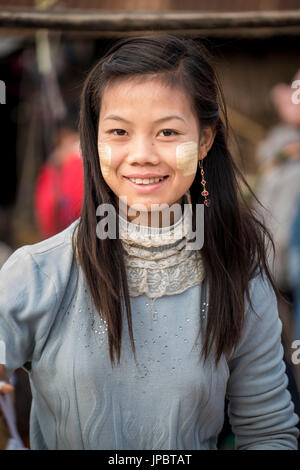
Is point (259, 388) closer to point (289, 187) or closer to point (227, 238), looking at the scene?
point (227, 238)

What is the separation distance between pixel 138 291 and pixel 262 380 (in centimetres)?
43

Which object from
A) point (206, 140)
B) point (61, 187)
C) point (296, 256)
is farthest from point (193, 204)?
point (61, 187)

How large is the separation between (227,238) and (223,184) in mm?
151

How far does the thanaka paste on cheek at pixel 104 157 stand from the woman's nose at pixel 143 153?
0.06 metres

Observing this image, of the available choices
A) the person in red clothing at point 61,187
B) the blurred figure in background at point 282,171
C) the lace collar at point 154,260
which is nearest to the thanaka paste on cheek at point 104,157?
the lace collar at point 154,260

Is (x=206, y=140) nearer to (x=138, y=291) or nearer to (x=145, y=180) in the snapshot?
(x=145, y=180)

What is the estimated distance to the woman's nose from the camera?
4.04 ft

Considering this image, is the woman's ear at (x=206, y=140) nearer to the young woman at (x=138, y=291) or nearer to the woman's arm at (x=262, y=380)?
the young woman at (x=138, y=291)

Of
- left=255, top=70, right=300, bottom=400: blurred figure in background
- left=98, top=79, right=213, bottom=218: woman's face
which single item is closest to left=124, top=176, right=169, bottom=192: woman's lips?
left=98, top=79, right=213, bottom=218: woman's face

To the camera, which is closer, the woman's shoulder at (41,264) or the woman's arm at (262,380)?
the woman's shoulder at (41,264)

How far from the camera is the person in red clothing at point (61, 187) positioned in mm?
3303

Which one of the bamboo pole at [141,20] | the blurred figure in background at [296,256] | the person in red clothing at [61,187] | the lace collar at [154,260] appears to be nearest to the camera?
the lace collar at [154,260]

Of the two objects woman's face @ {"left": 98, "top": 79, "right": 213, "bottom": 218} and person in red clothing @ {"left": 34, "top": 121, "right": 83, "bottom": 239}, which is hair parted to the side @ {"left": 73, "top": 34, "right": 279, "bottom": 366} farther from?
person in red clothing @ {"left": 34, "top": 121, "right": 83, "bottom": 239}

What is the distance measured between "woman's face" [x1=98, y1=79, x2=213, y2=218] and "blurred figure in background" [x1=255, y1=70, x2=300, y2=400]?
92.9 inches
